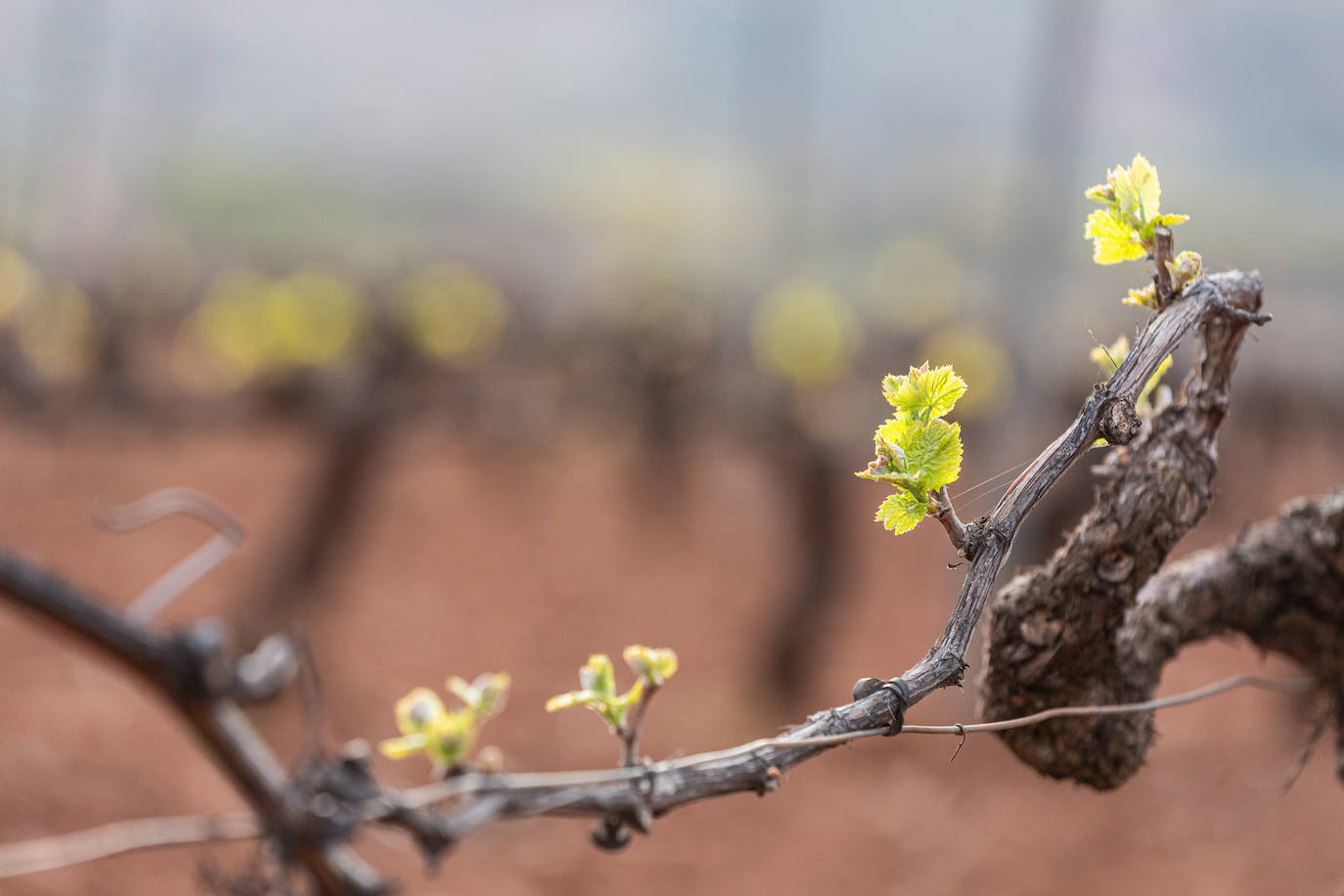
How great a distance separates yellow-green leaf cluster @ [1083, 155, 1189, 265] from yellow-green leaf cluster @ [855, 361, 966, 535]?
0.25 meters

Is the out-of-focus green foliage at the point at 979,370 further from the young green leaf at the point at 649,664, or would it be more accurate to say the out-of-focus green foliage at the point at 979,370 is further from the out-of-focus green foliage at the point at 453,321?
the young green leaf at the point at 649,664

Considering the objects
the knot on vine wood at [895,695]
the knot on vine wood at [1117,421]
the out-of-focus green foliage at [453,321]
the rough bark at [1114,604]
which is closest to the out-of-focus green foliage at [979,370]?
the out-of-focus green foliage at [453,321]

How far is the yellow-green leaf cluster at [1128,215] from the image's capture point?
1.07 metres

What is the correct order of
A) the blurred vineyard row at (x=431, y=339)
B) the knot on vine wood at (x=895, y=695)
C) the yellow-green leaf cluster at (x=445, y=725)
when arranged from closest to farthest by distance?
the knot on vine wood at (x=895, y=695) → the yellow-green leaf cluster at (x=445, y=725) → the blurred vineyard row at (x=431, y=339)

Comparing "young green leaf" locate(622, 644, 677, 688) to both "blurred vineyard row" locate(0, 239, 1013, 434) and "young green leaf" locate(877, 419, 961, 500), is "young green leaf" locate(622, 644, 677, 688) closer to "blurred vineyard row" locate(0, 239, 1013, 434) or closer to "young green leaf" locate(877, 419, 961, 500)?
"young green leaf" locate(877, 419, 961, 500)

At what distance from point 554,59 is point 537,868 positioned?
59.5 meters

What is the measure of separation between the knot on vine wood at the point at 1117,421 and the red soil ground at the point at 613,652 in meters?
1.01

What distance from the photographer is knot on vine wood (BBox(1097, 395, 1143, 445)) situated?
0.97 meters

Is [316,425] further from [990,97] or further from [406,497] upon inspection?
[990,97]

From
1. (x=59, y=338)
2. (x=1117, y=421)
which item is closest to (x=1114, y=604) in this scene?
(x=1117, y=421)

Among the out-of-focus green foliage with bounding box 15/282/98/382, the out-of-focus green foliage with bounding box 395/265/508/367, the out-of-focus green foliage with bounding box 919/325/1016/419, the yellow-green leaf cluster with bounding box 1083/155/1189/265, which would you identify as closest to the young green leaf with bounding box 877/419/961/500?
the yellow-green leaf cluster with bounding box 1083/155/1189/265

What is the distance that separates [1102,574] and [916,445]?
0.42 meters

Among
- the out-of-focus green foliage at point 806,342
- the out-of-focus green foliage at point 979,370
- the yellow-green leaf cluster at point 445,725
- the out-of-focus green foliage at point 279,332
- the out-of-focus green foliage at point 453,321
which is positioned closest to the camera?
the yellow-green leaf cluster at point 445,725

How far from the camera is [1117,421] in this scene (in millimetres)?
981
